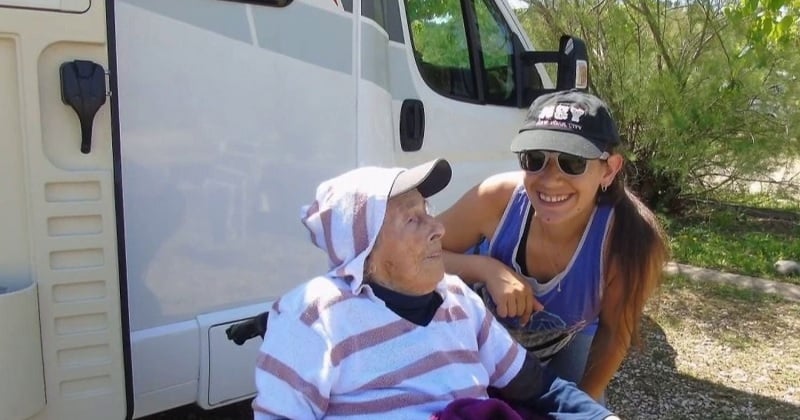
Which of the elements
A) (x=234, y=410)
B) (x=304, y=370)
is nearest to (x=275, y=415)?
(x=304, y=370)

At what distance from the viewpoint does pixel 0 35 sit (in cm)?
183

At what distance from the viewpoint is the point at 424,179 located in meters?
1.72

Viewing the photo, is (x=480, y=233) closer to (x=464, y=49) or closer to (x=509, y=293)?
(x=509, y=293)

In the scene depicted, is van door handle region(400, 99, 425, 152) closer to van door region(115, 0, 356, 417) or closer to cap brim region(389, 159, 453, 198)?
van door region(115, 0, 356, 417)

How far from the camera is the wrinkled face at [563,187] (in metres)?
2.09

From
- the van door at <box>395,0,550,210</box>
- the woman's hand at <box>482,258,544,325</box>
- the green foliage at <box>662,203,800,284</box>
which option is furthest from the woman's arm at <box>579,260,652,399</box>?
the green foliage at <box>662,203,800,284</box>

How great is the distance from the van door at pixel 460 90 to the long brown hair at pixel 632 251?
41.3 inches

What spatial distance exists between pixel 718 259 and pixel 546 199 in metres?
4.98

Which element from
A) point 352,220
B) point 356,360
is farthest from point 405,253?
point 356,360

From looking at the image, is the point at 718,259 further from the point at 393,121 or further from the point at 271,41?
the point at 271,41

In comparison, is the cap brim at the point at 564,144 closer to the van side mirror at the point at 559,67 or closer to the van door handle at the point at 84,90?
the van door handle at the point at 84,90

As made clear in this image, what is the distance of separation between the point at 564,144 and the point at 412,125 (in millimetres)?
1188

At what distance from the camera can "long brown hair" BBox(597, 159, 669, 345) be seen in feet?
7.13


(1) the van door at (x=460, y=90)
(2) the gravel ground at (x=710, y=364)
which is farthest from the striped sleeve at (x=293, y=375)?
(2) the gravel ground at (x=710, y=364)
